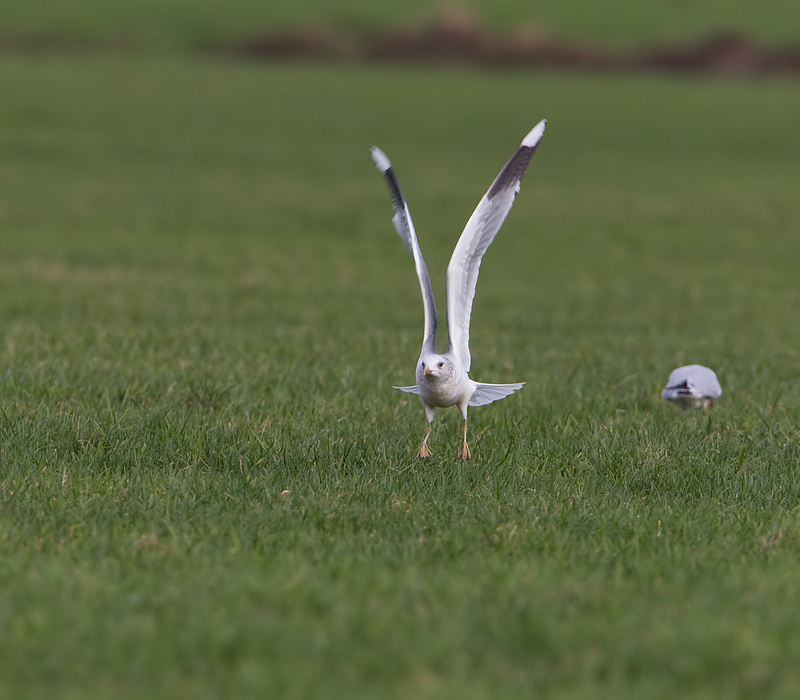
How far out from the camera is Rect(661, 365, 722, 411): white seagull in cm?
661

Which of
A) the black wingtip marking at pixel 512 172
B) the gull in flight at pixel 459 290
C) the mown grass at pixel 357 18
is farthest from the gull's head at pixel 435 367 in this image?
the mown grass at pixel 357 18

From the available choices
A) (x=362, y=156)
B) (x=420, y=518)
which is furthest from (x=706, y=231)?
(x=420, y=518)

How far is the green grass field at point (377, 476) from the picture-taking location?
3.28 m

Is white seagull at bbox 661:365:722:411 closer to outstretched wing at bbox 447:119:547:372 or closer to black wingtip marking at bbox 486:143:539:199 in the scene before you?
outstretched wing at bbox 447:119:547:372

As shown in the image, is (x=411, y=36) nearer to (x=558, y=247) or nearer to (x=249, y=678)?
(x=558, y=247)

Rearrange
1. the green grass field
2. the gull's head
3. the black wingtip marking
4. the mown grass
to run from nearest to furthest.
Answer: the green grass field < the gull's head < the black wingtip marking < the mown grass

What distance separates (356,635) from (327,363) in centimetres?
447

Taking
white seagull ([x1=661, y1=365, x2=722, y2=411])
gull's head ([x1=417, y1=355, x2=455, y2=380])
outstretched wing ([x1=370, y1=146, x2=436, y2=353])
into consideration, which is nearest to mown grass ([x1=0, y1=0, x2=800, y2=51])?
white seagull ([x1=661, y1=365, x2=722, y2=411])

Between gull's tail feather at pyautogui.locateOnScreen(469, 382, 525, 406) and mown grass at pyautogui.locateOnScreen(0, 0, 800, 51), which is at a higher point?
mown grass at pyautogui.locateOnScreen(0, 0, 800, 51)

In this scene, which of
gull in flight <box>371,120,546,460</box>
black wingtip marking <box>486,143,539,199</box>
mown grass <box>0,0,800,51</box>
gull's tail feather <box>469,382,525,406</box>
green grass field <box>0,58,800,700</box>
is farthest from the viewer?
mown grass <box>0,0,800,51</box>

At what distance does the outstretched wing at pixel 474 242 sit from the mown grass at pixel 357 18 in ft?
153

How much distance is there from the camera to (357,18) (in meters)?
57.5

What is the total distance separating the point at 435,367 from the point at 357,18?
55173 millimetres

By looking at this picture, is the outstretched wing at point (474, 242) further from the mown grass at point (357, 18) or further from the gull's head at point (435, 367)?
the mown grass at point (357, 18)
